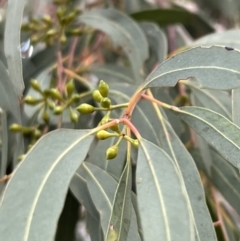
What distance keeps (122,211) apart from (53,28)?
536mm

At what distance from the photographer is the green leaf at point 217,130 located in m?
0.50

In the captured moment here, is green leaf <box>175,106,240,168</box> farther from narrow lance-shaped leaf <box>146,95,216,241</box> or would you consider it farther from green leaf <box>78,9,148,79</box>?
green leaf <box>78,9,148,79</box>

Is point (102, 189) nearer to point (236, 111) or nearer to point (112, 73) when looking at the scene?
point (236, 111)

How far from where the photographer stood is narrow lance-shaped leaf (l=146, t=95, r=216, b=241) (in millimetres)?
530

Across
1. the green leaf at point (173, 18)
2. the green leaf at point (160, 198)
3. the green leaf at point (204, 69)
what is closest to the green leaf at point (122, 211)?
the green leaf at point (160, 198)

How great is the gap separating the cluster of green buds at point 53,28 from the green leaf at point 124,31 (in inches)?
1.6

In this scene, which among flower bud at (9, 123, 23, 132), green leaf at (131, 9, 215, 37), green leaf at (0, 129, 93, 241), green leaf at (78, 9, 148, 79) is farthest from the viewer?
green leaf at (131, 9, 215, 37)

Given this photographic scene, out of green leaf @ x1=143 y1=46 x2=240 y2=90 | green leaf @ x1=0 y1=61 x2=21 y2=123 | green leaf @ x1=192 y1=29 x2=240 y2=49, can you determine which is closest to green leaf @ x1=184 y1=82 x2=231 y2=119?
green leaf @ x1=192 y1=29 x2=240 y2=49

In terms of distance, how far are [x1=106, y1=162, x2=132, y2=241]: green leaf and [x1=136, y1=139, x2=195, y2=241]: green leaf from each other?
0.07 feet

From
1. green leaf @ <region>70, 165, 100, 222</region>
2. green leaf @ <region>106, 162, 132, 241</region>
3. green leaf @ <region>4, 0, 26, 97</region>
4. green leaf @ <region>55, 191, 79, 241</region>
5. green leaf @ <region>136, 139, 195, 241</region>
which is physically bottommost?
green leaf @ <region>55, 191, 79, 241</region>

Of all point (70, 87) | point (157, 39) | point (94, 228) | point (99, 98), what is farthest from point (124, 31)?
point (94, 228)

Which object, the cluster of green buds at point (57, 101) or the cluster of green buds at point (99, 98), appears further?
the cluster of green buds at point (57, 101)

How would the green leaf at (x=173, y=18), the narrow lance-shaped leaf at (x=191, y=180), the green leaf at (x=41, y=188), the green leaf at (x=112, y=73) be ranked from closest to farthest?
the green leaf at (x=41, y=188)
the narrow lance-shaped leaf at (x=191, y=180)
the green leaf at (x=112, y=73)
the green leaf at (x=173, y=18)

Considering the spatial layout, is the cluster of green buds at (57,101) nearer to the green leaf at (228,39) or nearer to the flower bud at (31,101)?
the flower bud at (31,101)
